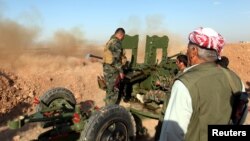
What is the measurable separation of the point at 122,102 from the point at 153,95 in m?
1.13

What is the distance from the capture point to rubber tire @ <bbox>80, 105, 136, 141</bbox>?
5273 mm

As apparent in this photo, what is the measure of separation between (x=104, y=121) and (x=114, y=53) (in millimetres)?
2806

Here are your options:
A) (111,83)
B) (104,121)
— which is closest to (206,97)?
(104,121)

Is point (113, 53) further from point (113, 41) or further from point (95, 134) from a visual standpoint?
point (95, 134)

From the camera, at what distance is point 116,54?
26.2ft

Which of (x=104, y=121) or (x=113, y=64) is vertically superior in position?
(x=113, y=64)

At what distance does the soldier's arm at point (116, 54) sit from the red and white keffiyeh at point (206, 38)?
5.66 m

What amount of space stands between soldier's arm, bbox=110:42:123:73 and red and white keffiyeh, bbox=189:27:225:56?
566 centimetres

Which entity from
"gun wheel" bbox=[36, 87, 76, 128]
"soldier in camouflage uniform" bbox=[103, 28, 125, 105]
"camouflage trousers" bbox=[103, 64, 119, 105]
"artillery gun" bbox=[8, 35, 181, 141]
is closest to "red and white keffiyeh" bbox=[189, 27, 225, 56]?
"artillery gun" bbox=[8, 35, 181, 141]

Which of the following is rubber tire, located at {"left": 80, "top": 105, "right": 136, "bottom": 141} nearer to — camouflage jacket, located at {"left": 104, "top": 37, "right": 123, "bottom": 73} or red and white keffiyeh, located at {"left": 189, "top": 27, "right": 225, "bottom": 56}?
camouflage jacket, located at {"left": 104, "top": 37, "right": 123, "bottom": 73}

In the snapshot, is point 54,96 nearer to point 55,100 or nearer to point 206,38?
point 55,100

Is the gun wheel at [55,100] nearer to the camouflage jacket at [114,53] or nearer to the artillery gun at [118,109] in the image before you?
the artillery gun at [118,109]

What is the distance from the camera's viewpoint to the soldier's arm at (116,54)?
7.96 meters

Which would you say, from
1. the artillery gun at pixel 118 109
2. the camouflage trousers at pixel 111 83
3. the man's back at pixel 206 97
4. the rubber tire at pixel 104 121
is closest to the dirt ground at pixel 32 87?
the artillery gun at pixel 118 109
